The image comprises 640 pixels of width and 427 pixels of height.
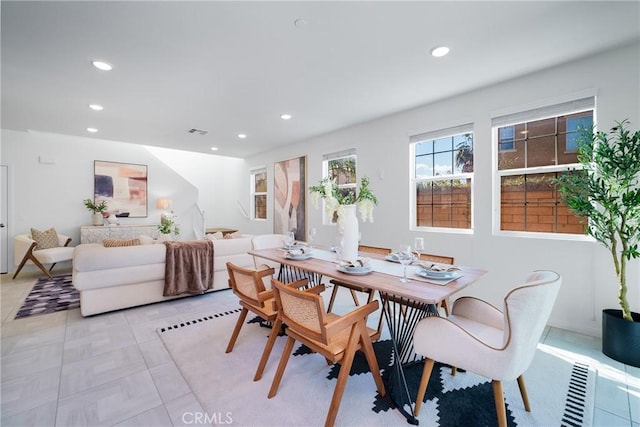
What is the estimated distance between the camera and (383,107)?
3.76 meters

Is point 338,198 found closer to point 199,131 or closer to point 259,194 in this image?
point 199,131

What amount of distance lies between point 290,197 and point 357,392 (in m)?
4.44

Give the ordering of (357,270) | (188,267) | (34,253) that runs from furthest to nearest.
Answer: (34,253) → (188,267) → (357,270)

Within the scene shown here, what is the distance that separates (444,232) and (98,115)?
5147 millimetres

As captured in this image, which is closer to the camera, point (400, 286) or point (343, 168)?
point (400, 286)

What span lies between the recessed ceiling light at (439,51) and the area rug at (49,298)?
4825 mm

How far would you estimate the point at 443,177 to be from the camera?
3.64 m

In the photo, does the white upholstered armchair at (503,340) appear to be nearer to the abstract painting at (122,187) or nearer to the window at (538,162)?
the window at (538,162)

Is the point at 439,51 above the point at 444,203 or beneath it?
above

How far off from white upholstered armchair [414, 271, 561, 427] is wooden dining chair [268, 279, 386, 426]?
0.32 metres

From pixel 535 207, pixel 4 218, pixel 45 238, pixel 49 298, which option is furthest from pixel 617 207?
pixel 4 218

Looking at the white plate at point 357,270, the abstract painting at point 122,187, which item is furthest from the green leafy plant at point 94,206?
the white plate at point 357,270

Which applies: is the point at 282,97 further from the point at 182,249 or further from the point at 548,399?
the point at 548,399

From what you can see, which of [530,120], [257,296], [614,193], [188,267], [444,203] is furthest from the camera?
[444,203]
